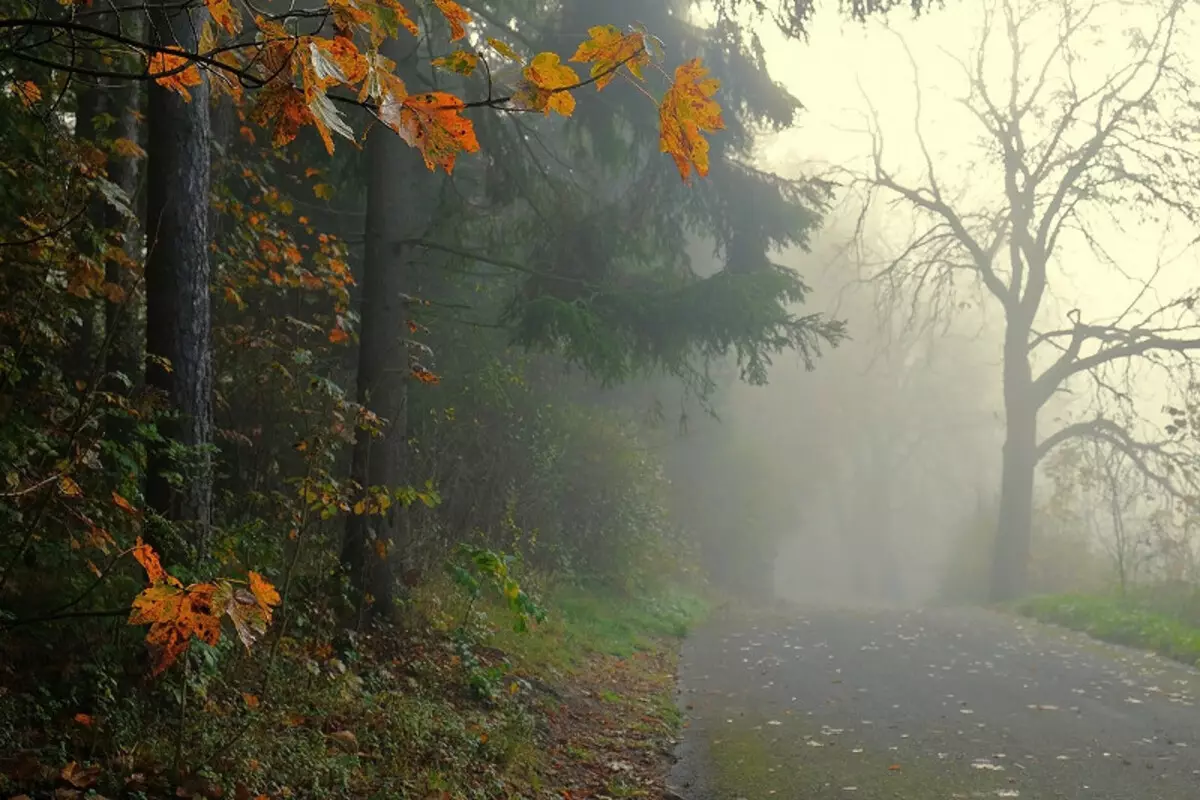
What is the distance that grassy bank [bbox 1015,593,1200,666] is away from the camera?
1153cm

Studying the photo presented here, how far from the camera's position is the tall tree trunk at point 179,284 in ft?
17.9

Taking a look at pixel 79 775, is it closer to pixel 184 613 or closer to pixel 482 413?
pixel 184 613

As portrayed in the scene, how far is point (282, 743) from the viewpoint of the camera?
16.2 ft

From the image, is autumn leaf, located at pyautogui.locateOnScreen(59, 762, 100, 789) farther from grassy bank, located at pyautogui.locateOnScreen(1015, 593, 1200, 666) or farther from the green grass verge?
grassy bank, located at pyautogui.locateOnScreen(1015, 593, 1200, 666)

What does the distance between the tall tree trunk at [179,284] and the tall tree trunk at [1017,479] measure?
63.8 ft

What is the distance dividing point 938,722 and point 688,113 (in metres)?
6.73

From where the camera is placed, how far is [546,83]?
2842 millimetres

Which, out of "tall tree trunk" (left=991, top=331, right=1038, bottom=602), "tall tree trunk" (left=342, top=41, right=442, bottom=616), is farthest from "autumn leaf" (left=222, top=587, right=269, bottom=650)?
"tall tree trunk" (left=991, top=331, right=1038, bottom=602)

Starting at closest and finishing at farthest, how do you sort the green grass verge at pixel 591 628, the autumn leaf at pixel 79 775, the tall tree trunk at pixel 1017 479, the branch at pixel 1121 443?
the autumn leaf at pixel 79 775 < the green grass verge at pixel 591 628 < the branch at pixel 1121 443 < the tall tree trunk at pixel 1017 479

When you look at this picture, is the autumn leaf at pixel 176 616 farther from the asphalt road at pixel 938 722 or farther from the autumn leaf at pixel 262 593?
the asphalt road at pixel 938 722

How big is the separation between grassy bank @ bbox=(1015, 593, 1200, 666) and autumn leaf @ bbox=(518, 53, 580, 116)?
10568mm

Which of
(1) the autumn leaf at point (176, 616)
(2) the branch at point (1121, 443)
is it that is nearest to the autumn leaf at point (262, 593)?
(1) the autumn leaf at point (176, 616)

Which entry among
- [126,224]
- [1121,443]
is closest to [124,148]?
[126,224]

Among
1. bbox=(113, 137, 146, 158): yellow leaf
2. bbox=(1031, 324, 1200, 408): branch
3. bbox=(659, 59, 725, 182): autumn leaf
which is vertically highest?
bbox=(1031, 324, 1200, 408): branch
